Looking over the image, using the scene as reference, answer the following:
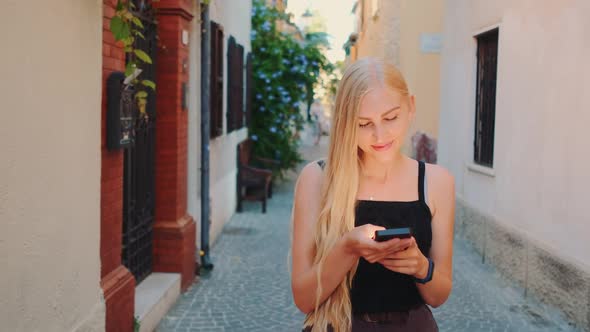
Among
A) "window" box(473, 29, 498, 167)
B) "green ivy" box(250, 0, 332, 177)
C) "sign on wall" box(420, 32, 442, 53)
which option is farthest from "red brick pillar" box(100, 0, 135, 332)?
"green ivy" box(250, 0, 332, 177)

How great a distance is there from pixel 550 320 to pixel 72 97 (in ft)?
13.9

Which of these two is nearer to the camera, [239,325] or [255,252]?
[239,325]

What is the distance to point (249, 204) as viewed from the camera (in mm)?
13375

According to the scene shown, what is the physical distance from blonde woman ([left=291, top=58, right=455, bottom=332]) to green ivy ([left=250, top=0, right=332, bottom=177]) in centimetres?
1239

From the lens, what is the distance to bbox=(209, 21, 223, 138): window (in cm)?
896

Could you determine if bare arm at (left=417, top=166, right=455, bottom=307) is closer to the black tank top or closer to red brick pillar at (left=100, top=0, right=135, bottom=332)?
the black tank top

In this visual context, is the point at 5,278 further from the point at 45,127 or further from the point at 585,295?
the point at 585,295

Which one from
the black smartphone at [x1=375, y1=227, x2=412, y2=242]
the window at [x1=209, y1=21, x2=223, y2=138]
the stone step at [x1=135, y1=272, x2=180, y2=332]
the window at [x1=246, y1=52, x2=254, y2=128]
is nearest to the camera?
the black smartphone at [x1=375, y1=227, x2=412, y2=242]

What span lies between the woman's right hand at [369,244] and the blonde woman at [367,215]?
56 millimetres

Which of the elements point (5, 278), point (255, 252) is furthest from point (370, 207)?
point (255, 252)

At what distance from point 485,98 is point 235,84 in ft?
14.1

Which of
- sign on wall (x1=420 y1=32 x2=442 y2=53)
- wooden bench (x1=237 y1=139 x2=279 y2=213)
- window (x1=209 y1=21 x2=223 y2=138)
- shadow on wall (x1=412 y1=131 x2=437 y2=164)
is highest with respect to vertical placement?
sign on wall (x1=420 y1=32 x2=442 y2=53)

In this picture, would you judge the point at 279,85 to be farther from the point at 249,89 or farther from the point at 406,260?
the point at 406,260

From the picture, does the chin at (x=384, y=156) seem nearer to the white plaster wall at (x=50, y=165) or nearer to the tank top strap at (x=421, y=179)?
the tank top strap at (x=421, y=179)
